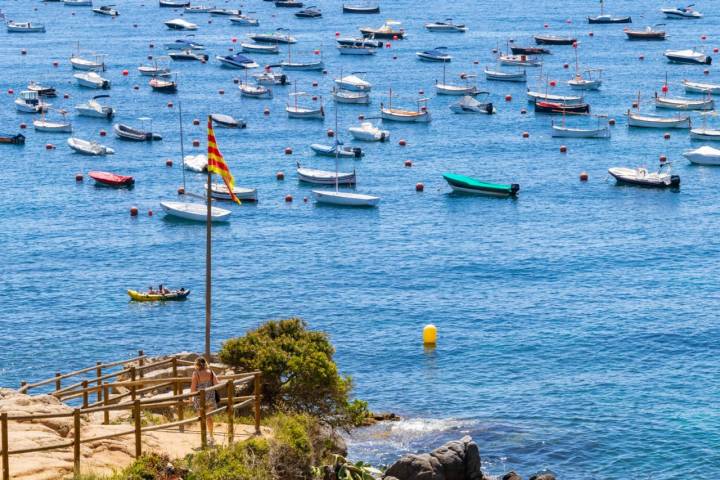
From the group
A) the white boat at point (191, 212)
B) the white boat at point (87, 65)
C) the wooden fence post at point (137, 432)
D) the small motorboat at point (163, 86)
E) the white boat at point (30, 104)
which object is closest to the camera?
A: the wooden fence post at point (137, 432)

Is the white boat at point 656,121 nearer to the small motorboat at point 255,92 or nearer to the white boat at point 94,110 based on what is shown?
the small motorboat at point 255,92

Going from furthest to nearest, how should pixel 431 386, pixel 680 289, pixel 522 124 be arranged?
1. pixel 522 124
2. pixel 680 289
3. pixel 431 386

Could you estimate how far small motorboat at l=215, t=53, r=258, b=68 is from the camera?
192 meters

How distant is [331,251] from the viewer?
10550 centimetres

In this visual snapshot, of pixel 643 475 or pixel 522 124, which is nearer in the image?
pixel 643 475

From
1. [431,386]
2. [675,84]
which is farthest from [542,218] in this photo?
[675,84]

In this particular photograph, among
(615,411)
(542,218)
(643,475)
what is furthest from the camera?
(542,218)

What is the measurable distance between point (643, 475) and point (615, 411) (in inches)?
330

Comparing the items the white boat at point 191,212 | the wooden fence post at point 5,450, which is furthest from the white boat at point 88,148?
the wooden fence post at point 5,450

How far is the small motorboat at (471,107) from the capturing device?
158375 millimetres

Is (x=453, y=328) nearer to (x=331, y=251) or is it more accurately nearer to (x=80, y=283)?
(x=331, y=251)

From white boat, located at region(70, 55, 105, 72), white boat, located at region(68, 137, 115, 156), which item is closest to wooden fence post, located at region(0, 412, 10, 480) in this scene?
white boat, located at region(68, 137, 115, 156)

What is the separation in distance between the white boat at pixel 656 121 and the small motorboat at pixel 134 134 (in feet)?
179

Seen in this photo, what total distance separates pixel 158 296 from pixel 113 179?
39318 mm
